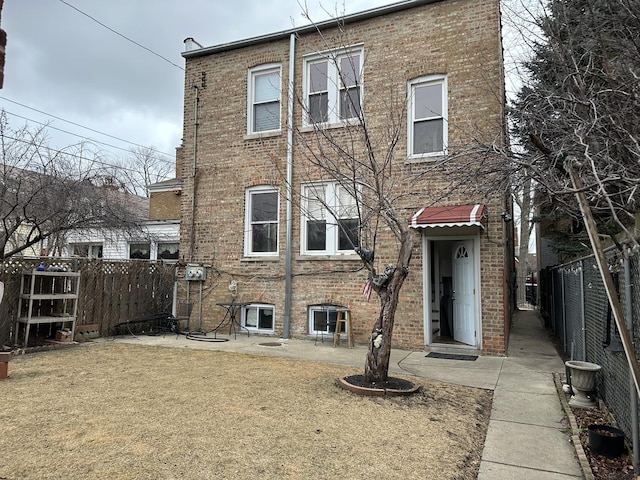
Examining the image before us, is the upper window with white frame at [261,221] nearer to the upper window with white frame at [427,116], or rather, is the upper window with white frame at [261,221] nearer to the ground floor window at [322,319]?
the ground floor window at [322,319]

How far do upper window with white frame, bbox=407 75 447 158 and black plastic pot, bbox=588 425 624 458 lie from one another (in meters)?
6.41

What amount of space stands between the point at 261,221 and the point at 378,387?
6355 mm

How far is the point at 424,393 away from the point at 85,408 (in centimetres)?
398

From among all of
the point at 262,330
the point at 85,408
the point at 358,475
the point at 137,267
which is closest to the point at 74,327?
the point at 137,267

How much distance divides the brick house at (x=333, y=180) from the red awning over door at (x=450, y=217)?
0.04 metres

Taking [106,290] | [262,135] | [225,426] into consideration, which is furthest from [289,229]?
[225,426]

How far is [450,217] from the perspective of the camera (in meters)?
8.16

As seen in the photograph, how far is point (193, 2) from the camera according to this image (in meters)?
10.8

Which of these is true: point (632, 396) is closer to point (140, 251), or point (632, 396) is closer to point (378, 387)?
point (378, 387)

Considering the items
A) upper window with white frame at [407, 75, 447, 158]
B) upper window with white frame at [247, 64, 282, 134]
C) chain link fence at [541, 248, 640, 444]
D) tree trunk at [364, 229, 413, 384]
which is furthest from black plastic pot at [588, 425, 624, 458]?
upper window with white frame at [247, 64, 282, 134]

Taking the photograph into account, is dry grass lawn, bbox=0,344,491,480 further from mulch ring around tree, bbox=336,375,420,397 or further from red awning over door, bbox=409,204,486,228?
red awning over door, bbox=409,204,486,228

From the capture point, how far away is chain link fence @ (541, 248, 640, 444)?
3719 mm

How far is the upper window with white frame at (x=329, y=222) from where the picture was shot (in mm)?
9852

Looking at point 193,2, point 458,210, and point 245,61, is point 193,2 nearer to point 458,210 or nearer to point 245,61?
point 245,61
